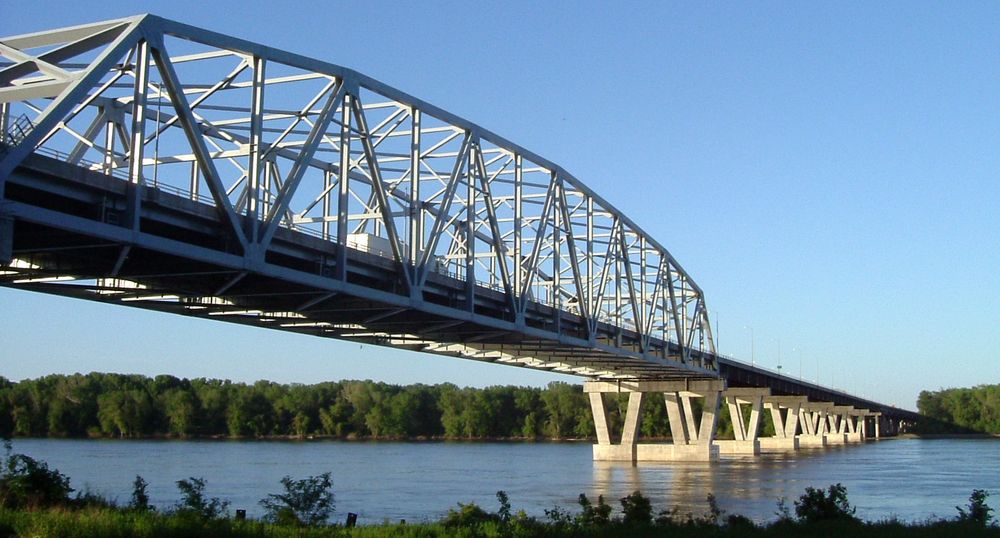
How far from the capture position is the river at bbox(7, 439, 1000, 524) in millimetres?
50588

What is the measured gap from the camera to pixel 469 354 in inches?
2474

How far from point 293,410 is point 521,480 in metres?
106

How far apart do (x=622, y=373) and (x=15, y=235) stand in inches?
2678

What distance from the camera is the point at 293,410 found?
176 meters

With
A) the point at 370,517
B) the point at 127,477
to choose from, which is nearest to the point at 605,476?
the point at 127,477

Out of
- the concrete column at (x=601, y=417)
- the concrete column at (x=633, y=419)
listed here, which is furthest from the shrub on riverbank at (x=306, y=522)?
the concrete column at (x=633, y=419)

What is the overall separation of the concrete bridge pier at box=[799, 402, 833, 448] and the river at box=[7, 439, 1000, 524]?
184ft

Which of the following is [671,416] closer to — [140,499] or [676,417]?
[676,417]

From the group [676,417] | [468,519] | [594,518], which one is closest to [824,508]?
[594,518]

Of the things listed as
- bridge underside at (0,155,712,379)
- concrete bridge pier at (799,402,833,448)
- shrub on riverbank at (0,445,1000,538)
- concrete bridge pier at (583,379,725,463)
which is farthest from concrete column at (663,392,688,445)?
shrub on riverbank at (0,445,1000,538)

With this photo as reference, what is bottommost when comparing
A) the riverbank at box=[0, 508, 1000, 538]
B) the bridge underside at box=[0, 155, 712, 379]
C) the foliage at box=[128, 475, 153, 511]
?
the riverbank at box=[0, 508, 1000, 538]

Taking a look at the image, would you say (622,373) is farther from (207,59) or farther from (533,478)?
(207,59)

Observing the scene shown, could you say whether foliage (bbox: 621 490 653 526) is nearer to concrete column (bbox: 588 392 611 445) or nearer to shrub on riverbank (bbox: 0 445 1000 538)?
shrub on riverbank (bbox: 0 445 1000 538)

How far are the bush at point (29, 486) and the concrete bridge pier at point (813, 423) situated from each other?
474 feet
